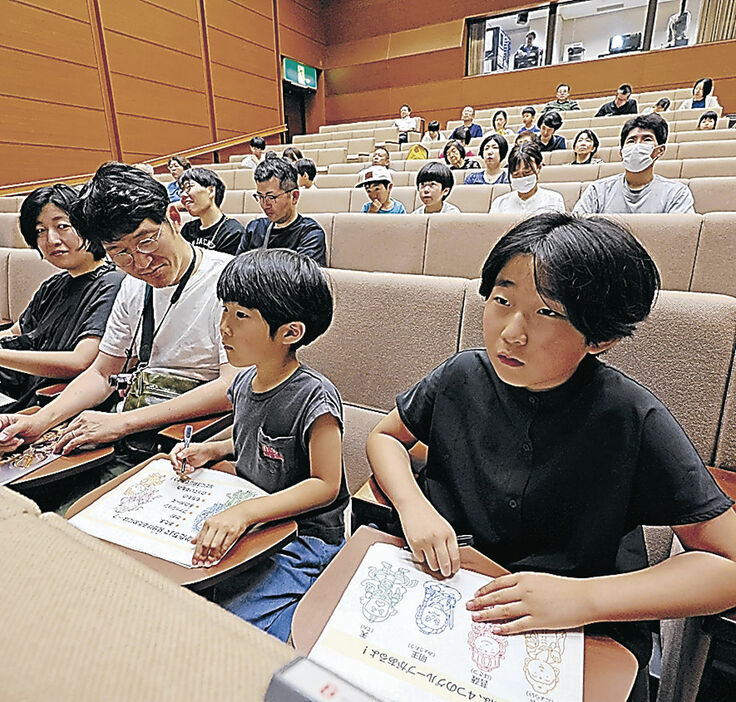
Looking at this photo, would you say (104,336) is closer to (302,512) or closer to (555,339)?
(302,512)

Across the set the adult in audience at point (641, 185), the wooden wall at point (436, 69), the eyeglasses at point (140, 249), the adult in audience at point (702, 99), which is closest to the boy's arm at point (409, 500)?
the eyeglasses at point (140, 249)

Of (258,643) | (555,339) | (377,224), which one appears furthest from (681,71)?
(258,643)

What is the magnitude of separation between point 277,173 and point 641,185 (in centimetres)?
174

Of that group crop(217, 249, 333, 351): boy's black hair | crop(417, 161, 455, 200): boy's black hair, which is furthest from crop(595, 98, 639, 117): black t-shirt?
crop(217, 249, 333, 351): boy's black hair

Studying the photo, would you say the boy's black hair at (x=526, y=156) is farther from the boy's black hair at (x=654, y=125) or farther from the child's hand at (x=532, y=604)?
the child's hand at (x=532, y=604)

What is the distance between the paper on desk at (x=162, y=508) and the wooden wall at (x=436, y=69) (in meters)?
9.36

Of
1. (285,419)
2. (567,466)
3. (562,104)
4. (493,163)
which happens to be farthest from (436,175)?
(562,104)

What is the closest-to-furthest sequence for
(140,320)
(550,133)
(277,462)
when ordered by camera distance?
(277,462) < (140,320) < (550,133)

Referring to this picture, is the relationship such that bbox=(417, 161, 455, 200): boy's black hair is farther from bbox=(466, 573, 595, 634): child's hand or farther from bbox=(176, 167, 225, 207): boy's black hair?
bbox=(466, 573, 595, 634): child's hand

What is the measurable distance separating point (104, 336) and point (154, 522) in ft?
2.22

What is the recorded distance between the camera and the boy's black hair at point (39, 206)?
1.33 metres

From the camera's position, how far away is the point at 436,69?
357 inches

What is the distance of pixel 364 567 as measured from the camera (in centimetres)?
61

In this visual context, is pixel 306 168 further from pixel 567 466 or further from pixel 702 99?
pixel 702 99
